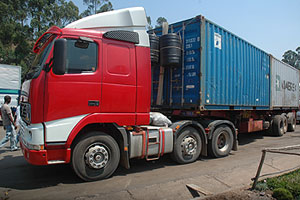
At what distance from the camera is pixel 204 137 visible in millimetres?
5727

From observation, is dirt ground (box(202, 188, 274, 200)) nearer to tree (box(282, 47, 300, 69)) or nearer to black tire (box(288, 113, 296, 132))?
black tire (box(288, 113, 296, 132))

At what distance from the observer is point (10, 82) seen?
13.3 m

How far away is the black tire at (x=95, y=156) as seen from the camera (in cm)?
391

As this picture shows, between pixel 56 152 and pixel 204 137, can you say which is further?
pixel 204 137

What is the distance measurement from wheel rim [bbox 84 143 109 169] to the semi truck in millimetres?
18

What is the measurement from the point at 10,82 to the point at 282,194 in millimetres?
14619

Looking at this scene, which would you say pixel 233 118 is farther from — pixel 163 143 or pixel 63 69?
pixel 63 69

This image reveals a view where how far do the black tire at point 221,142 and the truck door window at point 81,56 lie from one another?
3746mm

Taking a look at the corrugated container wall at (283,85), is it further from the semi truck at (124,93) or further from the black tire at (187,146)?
the black tire at (187,146)

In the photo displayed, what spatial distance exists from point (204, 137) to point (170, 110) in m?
1.26

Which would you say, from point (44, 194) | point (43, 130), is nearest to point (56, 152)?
point (43, 130)

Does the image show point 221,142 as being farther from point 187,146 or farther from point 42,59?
point 42,59

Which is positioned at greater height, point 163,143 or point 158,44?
point 158,44

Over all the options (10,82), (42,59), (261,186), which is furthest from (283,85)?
(10,82)
